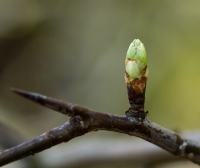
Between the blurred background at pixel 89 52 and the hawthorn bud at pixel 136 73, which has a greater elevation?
the blurred background at pixel 89 52

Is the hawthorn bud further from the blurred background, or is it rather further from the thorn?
the blurred background

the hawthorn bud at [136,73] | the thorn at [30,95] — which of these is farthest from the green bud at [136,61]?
the thorn at [30,95]

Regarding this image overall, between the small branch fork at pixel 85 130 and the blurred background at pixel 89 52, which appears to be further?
the blurred background at pixel 89 52

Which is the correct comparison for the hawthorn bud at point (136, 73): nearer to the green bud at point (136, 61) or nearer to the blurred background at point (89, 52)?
the green bud at point (136, 61)

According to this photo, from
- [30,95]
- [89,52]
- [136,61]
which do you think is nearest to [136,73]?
[136,61]

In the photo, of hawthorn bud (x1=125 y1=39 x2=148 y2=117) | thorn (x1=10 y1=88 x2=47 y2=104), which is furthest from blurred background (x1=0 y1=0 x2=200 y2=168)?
thorn (x1=10 y1=88 x2=47 y2=104)

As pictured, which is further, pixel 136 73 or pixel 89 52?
pixel 89 52

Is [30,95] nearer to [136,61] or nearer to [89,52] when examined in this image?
[136,61]

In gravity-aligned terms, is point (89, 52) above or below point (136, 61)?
above

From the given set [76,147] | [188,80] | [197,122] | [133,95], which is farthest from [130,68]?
[188,80]
